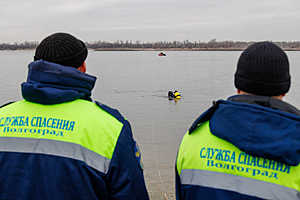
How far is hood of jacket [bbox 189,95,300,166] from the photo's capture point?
140 cm

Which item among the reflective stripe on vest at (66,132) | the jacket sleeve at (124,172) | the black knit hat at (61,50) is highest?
the black knit hat at (61,50)

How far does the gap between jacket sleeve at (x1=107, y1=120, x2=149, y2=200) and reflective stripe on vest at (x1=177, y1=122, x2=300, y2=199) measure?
1.02ft

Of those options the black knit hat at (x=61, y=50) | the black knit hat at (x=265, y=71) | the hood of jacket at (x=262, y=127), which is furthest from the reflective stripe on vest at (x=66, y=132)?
the black knit hat at (x=265, y=71)

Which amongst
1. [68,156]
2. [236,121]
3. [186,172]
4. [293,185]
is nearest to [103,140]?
[68,156]

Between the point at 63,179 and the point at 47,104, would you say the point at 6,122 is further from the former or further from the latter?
the point at 63,179

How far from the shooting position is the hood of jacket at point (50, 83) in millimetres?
1744

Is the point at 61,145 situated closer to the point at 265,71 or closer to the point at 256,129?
the point at 256,129

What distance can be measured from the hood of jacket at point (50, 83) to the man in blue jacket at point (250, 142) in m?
0.72

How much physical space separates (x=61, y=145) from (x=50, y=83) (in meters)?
0.35

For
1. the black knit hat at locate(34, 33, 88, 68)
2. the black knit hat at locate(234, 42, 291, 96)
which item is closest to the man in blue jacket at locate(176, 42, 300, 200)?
the black knit hat at locate(234, 42, 291, 96)

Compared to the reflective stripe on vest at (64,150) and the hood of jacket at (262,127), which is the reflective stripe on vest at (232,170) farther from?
the reflective stripe on vest at (64,150)

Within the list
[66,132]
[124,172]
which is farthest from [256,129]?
[66,132]

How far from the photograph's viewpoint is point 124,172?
1.80 metres

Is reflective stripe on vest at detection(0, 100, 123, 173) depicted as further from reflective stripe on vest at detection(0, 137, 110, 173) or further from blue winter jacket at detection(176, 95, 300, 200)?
blue winter jacket at detection(176, 95, 300, 200)
